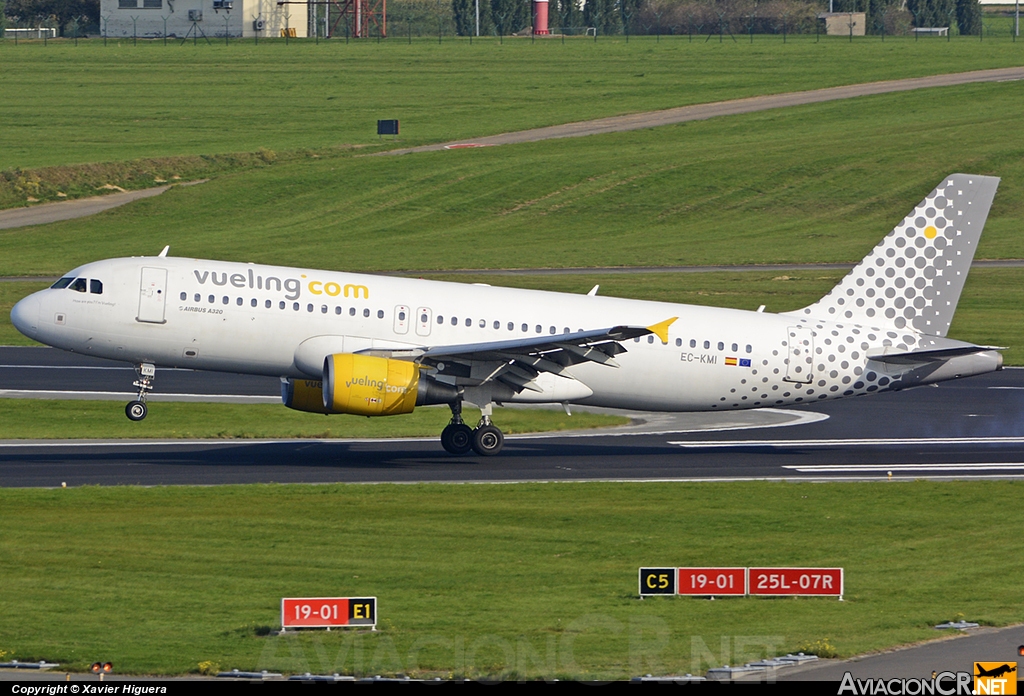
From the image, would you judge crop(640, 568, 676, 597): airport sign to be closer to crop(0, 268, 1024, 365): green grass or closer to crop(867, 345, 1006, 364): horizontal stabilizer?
crop(867, 345, 1006, 364): horizontal stabilizer

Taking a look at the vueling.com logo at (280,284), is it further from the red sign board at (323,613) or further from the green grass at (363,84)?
the green grass at (363,84)

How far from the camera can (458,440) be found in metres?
37.8

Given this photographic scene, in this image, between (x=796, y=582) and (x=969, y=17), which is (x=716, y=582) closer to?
(x=796, y=582)

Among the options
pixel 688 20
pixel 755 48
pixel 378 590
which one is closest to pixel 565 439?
pixel 378 590

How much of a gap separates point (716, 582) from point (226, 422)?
23189 mm

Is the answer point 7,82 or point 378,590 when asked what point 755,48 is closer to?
point 7,82

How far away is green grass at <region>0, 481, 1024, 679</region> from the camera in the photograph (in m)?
19.6

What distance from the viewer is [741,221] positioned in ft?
311

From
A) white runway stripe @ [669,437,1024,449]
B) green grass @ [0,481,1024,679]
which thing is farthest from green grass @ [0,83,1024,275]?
green grass @ [0,481,1024,679]

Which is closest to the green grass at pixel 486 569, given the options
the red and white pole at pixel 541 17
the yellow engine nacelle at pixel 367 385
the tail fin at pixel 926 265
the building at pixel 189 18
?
the yellow engine nacelle at pixel 367 385

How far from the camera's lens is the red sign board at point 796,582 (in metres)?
23.0

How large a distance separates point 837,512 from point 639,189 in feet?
232

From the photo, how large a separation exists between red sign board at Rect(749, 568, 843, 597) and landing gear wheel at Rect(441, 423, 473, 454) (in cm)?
1569

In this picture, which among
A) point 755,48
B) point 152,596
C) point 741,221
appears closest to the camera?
point 152,596
